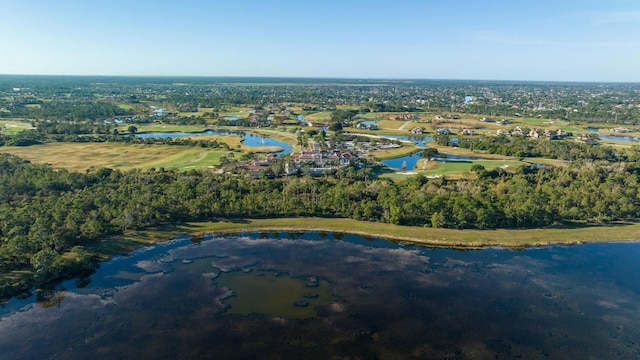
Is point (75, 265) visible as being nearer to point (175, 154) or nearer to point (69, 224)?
point (69, 224)

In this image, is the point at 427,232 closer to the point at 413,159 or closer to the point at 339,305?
the point at 339,305

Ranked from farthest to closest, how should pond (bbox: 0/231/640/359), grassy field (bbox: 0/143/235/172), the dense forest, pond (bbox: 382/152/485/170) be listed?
pond (bbox: 382/152/485/170) → grassy field (bbox: 0/143/235/172) → the dense forest → pond (bbox: 0/231/640/359)

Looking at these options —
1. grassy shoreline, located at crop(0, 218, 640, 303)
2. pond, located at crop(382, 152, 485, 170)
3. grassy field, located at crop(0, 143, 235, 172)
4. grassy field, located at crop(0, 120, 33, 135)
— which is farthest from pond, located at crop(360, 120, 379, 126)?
grassy field, located at crop(0, 120, 33, 135)

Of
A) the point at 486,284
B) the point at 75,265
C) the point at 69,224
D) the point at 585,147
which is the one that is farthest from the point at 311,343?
the point at 585,147

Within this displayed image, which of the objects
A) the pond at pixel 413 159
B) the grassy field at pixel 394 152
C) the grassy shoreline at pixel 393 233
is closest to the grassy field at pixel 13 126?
the grassy shoreline at pixel 393 233

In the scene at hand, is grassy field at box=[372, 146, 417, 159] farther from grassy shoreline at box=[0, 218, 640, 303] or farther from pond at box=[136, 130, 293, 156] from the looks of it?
grassy shoreline at box=[0, 218, 640, 303]

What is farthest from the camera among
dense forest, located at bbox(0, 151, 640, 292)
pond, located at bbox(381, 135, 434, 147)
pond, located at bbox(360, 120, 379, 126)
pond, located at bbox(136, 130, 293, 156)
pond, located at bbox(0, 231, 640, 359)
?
pond, located at bbox(360, 120, 379, 126)
